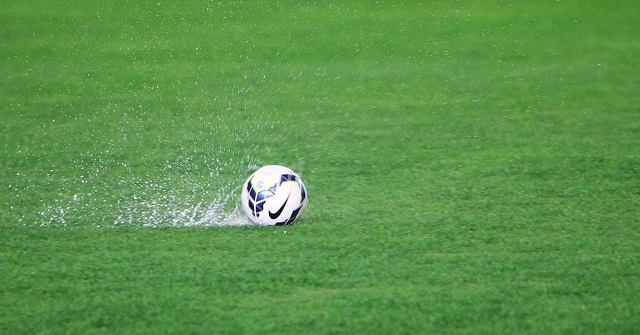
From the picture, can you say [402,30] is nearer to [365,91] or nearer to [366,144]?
[365,91]

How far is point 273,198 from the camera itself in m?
4.70

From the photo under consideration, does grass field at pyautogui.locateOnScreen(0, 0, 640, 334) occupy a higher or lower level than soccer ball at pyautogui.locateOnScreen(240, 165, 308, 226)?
lower

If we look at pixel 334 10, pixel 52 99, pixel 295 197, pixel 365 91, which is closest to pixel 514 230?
pixel 295 197

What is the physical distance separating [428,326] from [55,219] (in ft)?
7.90

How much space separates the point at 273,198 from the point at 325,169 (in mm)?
1272

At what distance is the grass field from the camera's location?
12.6 feet

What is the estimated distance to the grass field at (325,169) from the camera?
3836 mm

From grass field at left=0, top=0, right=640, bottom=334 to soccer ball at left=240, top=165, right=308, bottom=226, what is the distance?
0.08 m

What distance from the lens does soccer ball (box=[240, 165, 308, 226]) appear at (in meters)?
4.71

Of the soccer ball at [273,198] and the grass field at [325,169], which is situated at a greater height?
the soccer ball at [273,198]

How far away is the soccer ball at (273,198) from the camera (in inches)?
185

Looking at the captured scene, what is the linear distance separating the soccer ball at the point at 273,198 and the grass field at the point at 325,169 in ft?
0.25

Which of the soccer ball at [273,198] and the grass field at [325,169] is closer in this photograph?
the grass field at [325,169]

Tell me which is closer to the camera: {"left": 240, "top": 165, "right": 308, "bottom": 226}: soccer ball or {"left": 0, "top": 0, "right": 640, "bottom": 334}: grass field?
{"left": 0, "top": 0, "right": 640, "bottom": 334}: grass field
